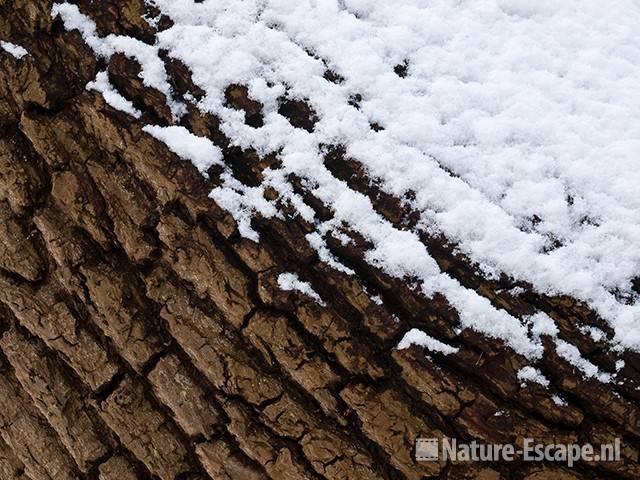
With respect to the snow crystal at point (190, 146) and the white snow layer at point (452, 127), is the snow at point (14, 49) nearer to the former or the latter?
the white snow layer at point (452, 127)

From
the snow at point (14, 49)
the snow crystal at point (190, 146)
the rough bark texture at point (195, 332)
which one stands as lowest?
the rough bark texture at point (195, 332)

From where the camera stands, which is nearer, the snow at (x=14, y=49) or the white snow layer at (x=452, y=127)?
the white snow layer at (x=452, y=127)

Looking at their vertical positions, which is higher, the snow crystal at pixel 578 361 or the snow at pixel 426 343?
the snow crystal at pixel 578 361

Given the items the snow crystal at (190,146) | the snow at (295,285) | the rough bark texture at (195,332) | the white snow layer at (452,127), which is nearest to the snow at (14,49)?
the rough bark texture at (195,332)

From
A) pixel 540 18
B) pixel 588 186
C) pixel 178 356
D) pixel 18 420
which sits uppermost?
pixel 540 18

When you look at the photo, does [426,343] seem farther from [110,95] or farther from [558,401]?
[110,95]

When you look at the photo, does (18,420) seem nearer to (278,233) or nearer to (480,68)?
(278,233)

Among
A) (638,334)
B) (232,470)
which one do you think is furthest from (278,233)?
(638,334)
